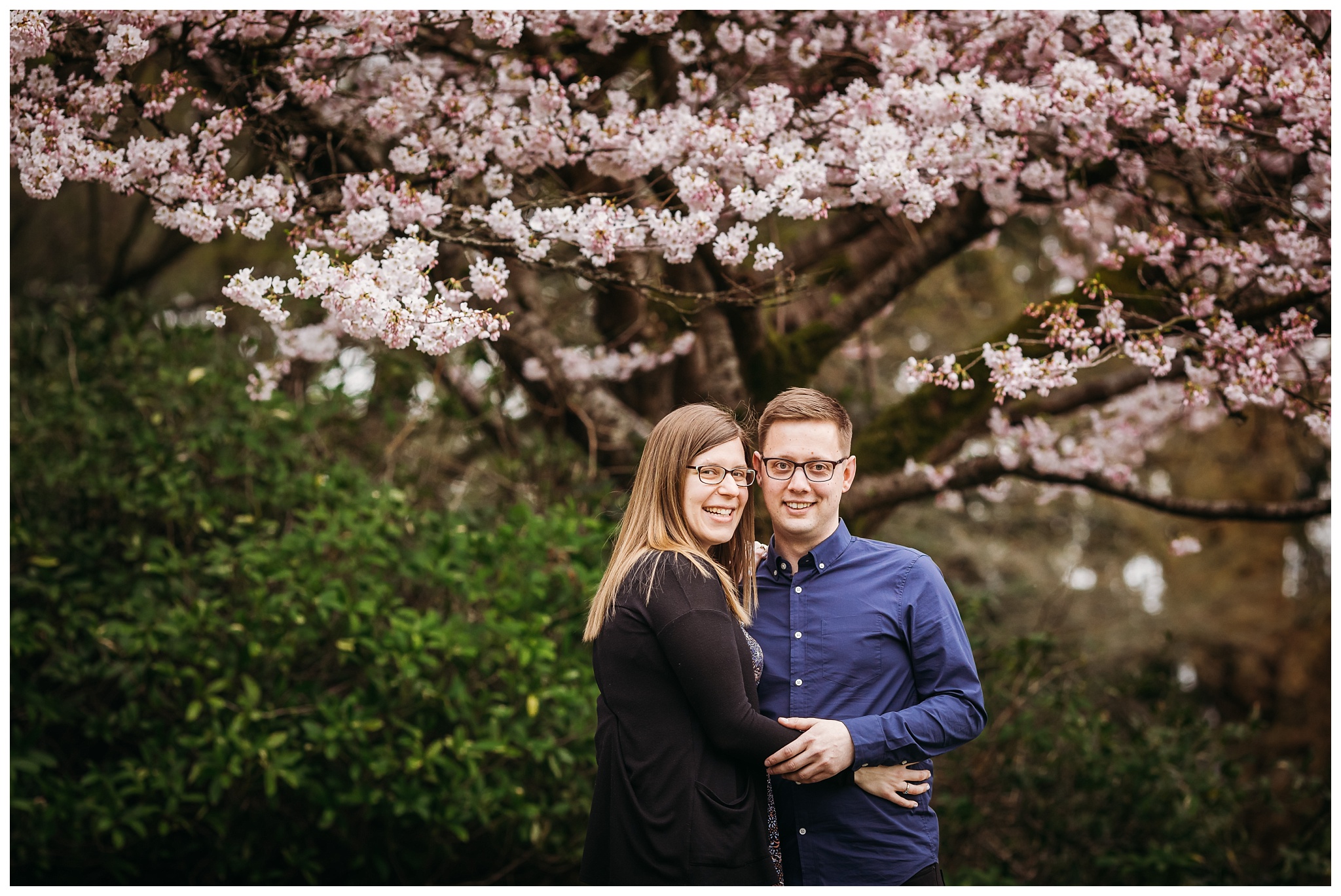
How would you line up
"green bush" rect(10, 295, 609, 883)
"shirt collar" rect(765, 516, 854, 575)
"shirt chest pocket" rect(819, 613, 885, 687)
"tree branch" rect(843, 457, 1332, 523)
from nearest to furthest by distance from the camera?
"shirt chest pocket" rect(819, 613, 885, 687), "shirt collar" rect(765, 516, 854, 575), "green bush" rect(10, 295, 609, 883), "tree branch" rect(843, 457, 1332, 523)

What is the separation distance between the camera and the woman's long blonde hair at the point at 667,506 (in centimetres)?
199

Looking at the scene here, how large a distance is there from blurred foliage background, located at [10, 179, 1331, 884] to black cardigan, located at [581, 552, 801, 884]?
5.08 ft

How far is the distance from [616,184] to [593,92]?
1.25ft

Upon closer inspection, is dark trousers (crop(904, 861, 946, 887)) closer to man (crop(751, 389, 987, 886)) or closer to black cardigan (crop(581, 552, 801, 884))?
man (crop(751, 389, 987, 886))

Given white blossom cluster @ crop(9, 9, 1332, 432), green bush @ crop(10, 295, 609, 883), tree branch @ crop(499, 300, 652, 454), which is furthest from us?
tree branch @ crop(499, 300, 652, 454)

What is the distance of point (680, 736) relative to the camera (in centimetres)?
190

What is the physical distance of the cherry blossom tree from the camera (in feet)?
8.93

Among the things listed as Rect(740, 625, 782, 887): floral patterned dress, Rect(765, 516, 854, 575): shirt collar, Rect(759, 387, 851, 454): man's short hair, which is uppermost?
Rect(759, 387, 851, 454): man's short hair

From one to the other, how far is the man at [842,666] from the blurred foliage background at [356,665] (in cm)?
152

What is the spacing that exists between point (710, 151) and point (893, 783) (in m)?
1.94

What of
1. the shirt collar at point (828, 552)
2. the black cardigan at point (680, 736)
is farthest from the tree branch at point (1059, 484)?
the black cardigan at point (680, 736)

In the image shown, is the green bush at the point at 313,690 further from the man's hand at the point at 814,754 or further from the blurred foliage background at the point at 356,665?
the man's hand at the point at 814,754

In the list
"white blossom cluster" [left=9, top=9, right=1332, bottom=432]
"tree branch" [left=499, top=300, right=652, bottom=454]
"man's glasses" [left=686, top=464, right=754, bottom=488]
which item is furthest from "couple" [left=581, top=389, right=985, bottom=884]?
"tree branch" [left=499, top=300, right=652, bottom=454]

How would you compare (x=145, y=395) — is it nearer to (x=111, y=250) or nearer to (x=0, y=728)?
(x=0, y=728)
